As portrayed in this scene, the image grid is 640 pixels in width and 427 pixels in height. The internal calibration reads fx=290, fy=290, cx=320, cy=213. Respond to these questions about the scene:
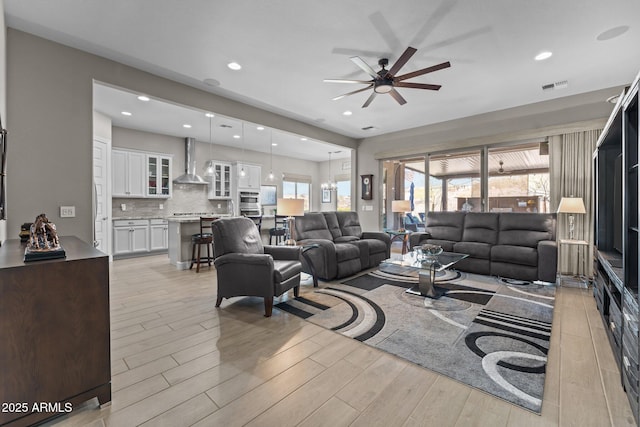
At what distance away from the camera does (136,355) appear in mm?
2164

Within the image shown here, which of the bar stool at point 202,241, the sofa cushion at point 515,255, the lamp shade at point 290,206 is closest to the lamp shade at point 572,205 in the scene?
the sofa cushion at point 515,255

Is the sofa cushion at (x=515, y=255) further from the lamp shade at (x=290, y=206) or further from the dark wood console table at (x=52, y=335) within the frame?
the dark wood console table at (x=52, y=335)

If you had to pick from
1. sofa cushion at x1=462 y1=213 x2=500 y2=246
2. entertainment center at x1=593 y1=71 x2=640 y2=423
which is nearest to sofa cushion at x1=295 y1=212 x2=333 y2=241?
sofa cushion at x1=462 y1=213 x2=500 y2=246

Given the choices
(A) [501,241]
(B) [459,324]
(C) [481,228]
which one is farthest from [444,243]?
(B) [459,324]

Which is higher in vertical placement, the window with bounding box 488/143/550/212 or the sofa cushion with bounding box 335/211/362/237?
the window with bounding box 488/143/550/212

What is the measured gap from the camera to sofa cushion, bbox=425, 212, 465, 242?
5.05 meters

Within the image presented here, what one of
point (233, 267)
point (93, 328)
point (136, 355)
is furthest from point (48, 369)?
point (233, 267)

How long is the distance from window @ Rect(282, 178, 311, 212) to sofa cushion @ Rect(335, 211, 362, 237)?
14.5 ft

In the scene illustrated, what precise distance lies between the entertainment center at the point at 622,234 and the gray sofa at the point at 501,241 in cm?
97

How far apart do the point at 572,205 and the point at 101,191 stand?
25.6 ft

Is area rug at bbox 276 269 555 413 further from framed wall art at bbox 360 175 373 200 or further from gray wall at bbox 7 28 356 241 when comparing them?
framed wall art at bbox 360 175 373 200

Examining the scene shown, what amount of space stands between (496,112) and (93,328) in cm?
625

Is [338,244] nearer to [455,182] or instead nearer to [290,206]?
[290,206]

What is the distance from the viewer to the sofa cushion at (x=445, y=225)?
5.05 metres
